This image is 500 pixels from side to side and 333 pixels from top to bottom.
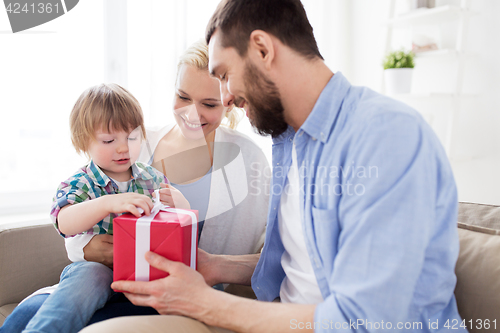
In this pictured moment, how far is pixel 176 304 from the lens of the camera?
2.96ft

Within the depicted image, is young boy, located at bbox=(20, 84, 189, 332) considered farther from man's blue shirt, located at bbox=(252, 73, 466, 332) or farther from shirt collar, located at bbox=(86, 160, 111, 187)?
man's blue shirt, located at bbox=(252, 73, 466, 332)

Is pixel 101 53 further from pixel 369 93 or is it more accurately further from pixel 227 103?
pixel 369 93

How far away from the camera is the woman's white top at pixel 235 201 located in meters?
Answer: 1.47

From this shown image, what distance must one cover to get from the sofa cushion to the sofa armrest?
1.42 metres

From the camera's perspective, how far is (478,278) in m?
0.90

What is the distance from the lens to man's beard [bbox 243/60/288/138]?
98 cm

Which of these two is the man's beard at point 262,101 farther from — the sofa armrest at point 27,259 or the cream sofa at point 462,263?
the sofa armrest at point 27,259

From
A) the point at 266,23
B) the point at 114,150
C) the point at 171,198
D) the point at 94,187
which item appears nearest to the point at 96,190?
the point at 94,187

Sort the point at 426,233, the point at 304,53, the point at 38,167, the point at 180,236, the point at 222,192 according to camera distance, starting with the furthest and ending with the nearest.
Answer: the point at 38,167 → the point at 222,192 → the point at 304,53 → the point at 180,236 → the point at 426,233

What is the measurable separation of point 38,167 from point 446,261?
2157 millimetres

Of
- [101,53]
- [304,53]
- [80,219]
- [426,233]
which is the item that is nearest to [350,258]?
[426,233]

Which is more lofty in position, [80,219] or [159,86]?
[159,86]

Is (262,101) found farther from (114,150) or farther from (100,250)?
(100,250)

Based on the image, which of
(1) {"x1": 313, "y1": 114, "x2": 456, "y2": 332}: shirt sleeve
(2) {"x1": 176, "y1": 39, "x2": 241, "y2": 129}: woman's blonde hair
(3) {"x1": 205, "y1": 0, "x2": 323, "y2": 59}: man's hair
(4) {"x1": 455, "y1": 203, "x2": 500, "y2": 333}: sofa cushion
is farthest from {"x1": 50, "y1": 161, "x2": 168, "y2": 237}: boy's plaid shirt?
(4) {"x1": 455, "y1": 203, "x2": 500, "y2": 333}: sofa cushion
